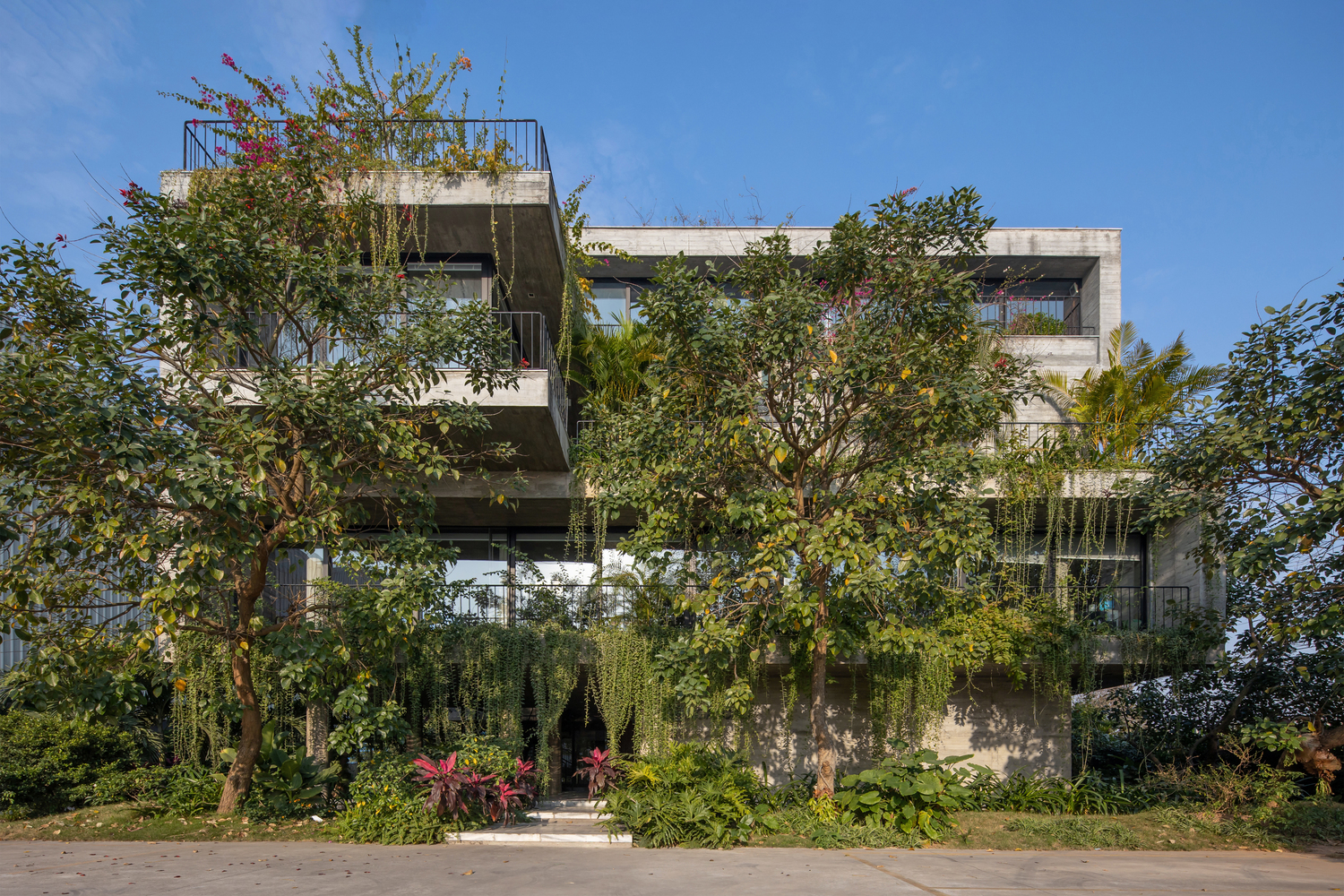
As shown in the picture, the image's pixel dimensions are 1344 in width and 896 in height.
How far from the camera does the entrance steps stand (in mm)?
8789

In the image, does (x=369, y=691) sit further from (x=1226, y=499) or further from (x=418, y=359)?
(x=1226, y=499)

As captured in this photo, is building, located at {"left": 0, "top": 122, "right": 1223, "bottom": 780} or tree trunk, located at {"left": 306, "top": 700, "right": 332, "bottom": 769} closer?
tree trunk, located at {"left": 306, "top": 700, "right": 332, "bottom": 769}

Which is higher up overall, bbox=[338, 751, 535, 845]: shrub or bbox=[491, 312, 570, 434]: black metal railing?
bbox=[491, 312, 570, 434]: black metal railing

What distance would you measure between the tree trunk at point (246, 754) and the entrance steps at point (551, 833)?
266 centimetres

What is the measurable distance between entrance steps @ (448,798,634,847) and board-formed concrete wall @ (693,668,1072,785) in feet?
9.37

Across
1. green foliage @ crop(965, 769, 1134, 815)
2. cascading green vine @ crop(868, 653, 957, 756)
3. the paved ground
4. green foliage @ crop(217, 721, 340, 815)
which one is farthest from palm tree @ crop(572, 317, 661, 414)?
green foliage @ crop(965, 769, 1134, 815)

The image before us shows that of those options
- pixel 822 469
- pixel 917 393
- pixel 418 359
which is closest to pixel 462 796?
pixel 418 359

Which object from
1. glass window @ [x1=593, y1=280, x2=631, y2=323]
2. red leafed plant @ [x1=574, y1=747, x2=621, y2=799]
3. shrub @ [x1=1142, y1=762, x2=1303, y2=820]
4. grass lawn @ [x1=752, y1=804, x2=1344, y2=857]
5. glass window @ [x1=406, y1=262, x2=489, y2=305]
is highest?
glass window @ [x1=593, y1=280, x2=631, y2=323]

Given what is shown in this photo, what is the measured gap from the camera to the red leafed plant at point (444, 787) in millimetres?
8695

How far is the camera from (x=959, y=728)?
12.2 metres

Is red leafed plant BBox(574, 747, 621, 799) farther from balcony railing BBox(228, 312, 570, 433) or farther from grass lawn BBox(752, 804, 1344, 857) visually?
balcony railing BBox(228, 312, 570, 433)

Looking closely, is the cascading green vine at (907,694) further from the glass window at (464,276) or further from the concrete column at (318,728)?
the glass window at (464,276)

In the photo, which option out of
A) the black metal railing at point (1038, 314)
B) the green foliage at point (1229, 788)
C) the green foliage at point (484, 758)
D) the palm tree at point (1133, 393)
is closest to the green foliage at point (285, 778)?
the green foliage at point (484, 758)

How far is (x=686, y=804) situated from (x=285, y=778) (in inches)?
188
